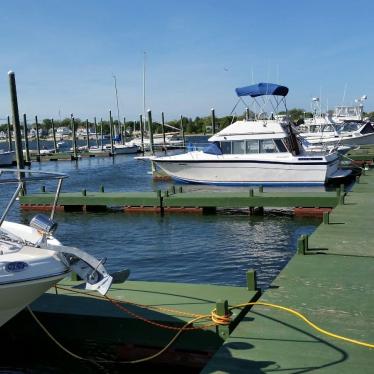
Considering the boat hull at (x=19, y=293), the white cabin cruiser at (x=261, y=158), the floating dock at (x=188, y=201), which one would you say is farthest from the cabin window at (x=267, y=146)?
the boat hull at (x=19, y=293)

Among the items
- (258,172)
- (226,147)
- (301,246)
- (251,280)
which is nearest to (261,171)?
(258,172)

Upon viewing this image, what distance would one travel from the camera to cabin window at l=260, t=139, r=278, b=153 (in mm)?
24750

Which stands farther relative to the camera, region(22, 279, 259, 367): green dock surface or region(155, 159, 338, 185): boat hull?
region(155, 159, 338, 185): boat hull

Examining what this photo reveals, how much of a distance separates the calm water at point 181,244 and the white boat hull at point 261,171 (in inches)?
211

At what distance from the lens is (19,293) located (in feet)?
20.6

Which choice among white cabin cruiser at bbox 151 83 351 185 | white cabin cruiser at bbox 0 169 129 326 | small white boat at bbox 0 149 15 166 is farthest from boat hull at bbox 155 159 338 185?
small white boat at bbox 0 149 15 166

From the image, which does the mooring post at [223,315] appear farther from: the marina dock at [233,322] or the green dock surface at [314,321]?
the green dock surface at [314,321]

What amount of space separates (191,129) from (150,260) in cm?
15152

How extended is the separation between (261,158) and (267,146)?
67cm

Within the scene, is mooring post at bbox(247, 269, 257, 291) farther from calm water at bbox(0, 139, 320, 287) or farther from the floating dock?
the floating dock

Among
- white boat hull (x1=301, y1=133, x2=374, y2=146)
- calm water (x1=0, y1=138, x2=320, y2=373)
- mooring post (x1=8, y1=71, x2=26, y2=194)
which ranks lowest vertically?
calm water (x1=0, y1=138, x2=320, y2=373)

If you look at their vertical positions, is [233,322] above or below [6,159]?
below

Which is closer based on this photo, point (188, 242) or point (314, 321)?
point (314, 321)

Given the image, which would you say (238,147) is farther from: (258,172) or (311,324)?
(311,324)
